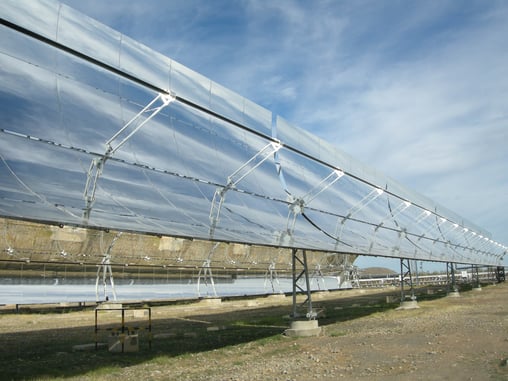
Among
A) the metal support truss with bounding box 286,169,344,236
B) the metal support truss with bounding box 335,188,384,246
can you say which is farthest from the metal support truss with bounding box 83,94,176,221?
the metal support truss with bounding box 335,188,384,246

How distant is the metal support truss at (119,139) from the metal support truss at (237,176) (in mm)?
2542

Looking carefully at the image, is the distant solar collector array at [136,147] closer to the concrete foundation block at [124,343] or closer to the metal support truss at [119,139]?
the metal support truss at [119,139]

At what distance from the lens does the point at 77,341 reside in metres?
17.0

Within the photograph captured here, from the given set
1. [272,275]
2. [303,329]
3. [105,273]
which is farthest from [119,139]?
[272,275]

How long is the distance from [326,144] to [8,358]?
1369 centimetres

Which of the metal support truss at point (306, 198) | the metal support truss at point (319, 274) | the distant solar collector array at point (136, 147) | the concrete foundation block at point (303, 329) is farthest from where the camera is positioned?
the metal support truss at point (319, 274)

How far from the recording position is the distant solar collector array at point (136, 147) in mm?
9203

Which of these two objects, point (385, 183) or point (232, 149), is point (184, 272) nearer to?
point (385, 183)

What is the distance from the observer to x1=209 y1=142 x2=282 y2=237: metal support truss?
41.0 ft

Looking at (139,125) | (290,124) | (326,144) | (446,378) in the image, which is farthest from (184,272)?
(446,378)

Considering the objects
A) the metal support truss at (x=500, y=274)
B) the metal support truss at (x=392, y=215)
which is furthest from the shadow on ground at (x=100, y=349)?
the metal support truss at (x=500, y=274)

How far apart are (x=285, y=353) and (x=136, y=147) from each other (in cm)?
641

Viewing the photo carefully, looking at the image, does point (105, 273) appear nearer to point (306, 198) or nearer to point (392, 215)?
point (306, 198)

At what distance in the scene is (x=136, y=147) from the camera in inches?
458
